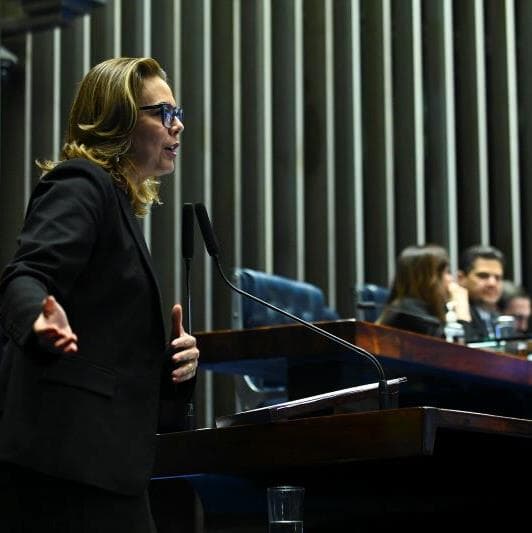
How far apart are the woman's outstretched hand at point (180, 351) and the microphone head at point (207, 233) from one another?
0.32m

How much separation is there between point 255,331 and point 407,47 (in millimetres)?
3484

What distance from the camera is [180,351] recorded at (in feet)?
6.05

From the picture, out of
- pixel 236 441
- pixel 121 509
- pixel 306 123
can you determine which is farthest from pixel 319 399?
pixel 306 123

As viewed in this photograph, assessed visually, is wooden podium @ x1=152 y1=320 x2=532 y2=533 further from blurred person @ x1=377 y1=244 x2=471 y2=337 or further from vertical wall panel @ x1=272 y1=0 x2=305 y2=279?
vertical wall panel @ x1=272 y1=0 x2=305 y2=279

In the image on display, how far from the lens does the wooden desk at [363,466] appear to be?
2084mm

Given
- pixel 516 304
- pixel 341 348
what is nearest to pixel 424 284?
pixel 516 304

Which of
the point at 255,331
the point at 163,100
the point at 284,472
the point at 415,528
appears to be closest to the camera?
the point at 163,100

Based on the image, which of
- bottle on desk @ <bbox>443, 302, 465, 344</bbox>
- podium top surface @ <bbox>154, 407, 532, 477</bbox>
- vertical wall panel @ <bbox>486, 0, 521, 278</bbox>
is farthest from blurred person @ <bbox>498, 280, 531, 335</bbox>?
podium top surface @ <bbox>154, 407, 532, 477</bbox>

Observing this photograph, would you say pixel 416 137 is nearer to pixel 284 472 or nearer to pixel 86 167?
pixel 284 472

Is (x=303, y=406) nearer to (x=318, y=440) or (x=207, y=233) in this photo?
(x=318, y=440)

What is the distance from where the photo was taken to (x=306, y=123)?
20.4ft

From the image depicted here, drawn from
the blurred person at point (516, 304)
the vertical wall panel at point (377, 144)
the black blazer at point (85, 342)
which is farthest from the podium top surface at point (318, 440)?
the vertical wall panel at point (377, 144)

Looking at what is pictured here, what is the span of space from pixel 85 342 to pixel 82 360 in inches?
1.1

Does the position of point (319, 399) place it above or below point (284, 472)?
above
